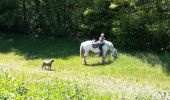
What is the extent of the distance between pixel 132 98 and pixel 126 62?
18.5 m

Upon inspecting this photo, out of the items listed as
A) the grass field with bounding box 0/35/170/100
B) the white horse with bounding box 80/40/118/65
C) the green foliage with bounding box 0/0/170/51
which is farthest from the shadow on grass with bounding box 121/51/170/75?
the white horse with bounding box 80/40/118/65

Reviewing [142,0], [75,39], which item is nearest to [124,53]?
[142,0]

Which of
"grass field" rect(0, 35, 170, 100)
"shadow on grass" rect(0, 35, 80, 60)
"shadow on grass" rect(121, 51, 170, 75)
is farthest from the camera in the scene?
"shadow on grass" rect(0, 35, 80, 60)

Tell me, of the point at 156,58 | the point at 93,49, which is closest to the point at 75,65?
the point at 93,49

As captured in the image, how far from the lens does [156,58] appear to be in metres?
31.9

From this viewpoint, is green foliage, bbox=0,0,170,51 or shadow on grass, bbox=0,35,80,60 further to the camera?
shadow on grass, bbox=0,35,80,60

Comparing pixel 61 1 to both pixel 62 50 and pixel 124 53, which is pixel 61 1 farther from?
pixel 124 53

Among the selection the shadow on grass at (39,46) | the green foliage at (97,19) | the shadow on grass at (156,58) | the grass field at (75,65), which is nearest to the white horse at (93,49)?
the grass field at (75,65)

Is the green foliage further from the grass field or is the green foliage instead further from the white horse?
Result: the white horse

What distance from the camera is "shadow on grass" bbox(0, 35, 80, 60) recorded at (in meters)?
34.8

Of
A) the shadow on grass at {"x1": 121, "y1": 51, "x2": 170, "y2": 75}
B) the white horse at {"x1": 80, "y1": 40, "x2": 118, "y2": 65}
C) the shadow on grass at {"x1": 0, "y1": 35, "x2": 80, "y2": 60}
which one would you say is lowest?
the shadow on grass at {"x1": 0, "y1": 35, "x2": 80, "y2": 60}

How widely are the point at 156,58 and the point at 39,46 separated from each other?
34.2 feet

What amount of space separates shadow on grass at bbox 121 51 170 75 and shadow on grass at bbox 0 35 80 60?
4.79 m

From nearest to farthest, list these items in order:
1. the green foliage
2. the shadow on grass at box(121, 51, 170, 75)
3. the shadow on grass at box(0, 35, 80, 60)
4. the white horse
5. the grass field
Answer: the grass field, the shadow on grass at box(121, 51, 170, 75), the white horse, the green foliage, the shadow on grass at box(0, 35, 80, 60)
